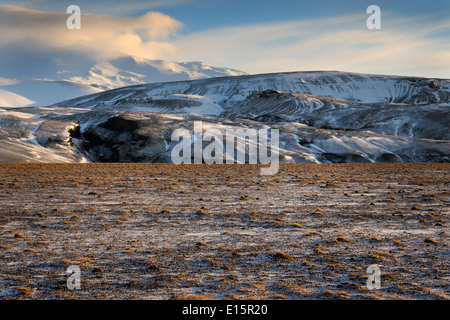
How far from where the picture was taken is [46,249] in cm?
1334

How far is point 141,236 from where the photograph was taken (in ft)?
50.0

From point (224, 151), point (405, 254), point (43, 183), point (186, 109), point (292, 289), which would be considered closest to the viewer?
point (292, 289)

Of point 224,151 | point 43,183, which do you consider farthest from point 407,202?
point 224,151

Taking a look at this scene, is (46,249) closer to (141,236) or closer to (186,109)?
(141,236)

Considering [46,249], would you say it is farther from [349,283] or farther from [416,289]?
[416,289]

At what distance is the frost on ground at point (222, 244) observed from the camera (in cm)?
1009

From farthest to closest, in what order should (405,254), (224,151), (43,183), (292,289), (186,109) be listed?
(186,109) < (224,151) < (43,183) < (405,254) < (292,289)

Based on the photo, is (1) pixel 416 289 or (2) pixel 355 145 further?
(2) pixel 355 145

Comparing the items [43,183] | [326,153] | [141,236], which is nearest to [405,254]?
[141,236]

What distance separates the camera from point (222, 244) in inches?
561

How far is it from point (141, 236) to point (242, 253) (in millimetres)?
4132

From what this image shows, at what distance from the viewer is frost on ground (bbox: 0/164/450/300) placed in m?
10.1

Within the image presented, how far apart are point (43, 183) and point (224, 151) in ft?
126

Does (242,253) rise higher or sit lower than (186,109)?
lower
